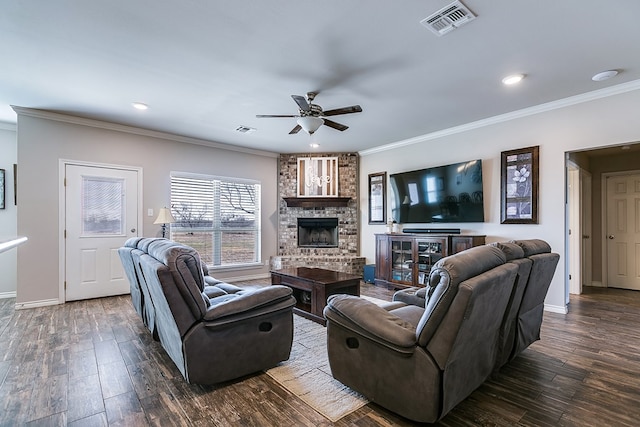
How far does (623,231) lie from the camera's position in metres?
5.37

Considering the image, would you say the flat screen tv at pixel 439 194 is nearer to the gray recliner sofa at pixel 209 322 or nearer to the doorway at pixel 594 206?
the doorway at pixel 594 206

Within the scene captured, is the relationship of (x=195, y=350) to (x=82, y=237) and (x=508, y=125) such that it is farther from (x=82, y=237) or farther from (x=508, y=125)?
(x=508, y=125)

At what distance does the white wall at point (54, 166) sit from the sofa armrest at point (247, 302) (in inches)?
145

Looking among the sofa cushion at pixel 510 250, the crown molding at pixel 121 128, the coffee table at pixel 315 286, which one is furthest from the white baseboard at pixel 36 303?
the sofa cushion at pixel 510 250

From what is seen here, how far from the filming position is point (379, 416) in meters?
1.81

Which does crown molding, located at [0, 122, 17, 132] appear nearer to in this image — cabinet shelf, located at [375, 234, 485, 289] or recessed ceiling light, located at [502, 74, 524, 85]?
cabinet shelf, located at [375, 234, 485, 289]

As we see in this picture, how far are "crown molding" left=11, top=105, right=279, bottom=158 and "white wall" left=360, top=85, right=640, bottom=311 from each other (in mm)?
3827

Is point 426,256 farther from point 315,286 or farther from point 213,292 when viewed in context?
point 213,292

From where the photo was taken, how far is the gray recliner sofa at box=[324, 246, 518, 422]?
1532 mm

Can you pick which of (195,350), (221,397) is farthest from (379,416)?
(195,350)

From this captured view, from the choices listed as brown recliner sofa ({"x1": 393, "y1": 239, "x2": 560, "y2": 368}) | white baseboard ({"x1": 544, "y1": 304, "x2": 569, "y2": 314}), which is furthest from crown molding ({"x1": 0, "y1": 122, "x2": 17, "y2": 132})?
white baseboard ({"x1": 544, "y1": 304, "x2": 569, "y2": 314})

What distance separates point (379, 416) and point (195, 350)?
1216mm

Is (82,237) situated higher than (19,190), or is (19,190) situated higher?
(19,190)

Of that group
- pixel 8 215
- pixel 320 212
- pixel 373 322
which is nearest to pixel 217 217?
pixel 320 212
